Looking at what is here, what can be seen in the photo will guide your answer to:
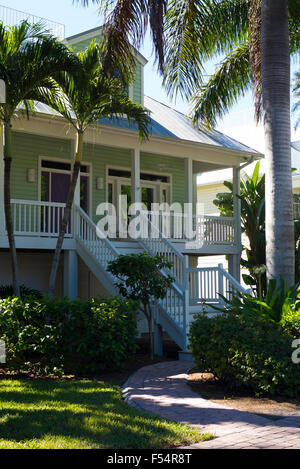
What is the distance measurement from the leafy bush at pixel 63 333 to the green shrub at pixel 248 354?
1478 mm

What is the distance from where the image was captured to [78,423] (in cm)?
596

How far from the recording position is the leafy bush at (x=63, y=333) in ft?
30.4

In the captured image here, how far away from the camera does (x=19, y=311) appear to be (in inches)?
373

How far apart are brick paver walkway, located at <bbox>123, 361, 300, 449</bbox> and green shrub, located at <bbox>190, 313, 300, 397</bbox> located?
1.99ft

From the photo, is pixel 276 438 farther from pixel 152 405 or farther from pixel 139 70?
pixel 139 70

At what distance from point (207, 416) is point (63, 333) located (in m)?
3.60

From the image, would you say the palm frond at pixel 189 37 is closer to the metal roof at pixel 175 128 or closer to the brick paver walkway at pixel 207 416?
the metal roof at pixel 175 128

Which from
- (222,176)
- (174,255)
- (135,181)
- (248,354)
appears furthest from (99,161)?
(222,176)

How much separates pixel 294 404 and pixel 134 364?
4037 millimetres

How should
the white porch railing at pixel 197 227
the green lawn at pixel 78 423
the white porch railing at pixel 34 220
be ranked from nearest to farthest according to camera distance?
the green lawn at pixel 78 423 < the white porch railing at pixel 34 220 < the white porch railing at pixel 197 227

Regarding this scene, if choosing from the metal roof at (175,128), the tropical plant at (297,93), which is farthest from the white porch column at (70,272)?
the tropical plant at (297,93)
